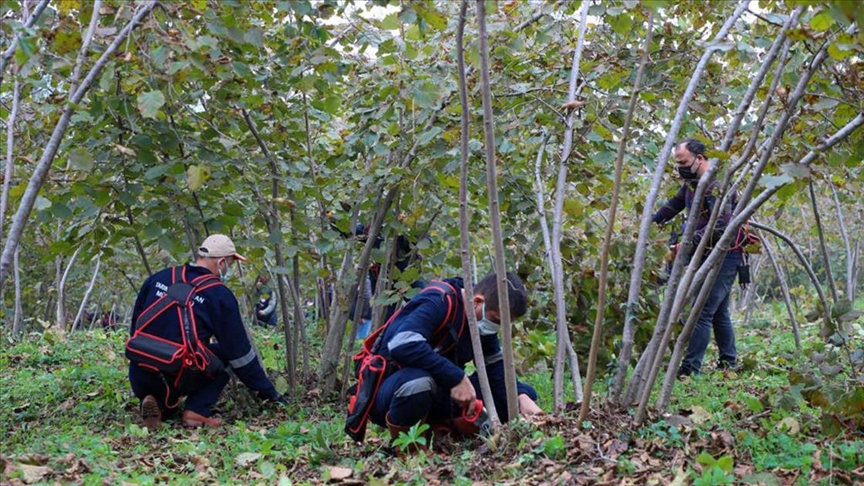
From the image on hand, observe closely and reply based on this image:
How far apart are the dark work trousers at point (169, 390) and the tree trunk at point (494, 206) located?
2.29 metres

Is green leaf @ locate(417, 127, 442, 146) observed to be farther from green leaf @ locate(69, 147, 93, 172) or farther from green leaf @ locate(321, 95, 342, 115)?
green leaf @ locate(69, 147, 93, 172)

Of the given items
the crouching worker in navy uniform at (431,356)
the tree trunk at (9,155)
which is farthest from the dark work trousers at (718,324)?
the tree trunk at (9,155)

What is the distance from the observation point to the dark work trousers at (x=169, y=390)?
5203 mm

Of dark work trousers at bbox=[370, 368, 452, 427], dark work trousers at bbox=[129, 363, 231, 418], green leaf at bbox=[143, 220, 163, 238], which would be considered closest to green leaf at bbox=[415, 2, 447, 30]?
dark work trousers at bbox=[370, 368, 452, 427]

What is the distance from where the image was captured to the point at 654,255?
5.60m

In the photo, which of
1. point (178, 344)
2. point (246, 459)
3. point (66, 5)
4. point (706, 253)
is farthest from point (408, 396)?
point (706, 253)

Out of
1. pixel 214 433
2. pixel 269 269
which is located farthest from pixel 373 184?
pixel 214 433

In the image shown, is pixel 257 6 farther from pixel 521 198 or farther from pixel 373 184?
pixel 521 198

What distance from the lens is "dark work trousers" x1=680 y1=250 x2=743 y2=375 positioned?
6.10 metres

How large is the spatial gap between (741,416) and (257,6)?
127 inches

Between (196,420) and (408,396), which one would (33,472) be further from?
(196,420)

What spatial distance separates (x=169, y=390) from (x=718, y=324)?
4048mm

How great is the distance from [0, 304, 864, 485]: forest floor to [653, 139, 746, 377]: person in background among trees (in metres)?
0.57

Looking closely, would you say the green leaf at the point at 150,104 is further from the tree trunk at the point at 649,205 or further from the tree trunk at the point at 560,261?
the tree trunk at the point at 649,205
